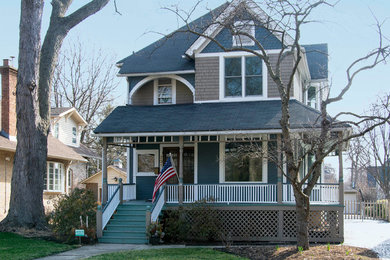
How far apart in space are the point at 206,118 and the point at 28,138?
21.9ft

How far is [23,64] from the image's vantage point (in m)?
17.6

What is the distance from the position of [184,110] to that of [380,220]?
13864 mm

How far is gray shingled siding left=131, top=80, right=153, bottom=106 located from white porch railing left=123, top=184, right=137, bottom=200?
3.67 meters

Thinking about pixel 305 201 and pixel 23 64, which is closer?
pixel 305 201

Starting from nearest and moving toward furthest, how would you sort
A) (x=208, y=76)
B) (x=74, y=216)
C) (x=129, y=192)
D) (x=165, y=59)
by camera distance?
(x=74, y=216)
(x=129, y=192)
(x=208, y=76)
(x=165, y=59)

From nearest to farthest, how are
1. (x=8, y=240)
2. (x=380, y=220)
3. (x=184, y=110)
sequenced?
(x=8, y=240) < (x=184, y=110) < (x=380, y=220)

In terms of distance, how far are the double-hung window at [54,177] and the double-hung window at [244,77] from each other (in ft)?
37.4

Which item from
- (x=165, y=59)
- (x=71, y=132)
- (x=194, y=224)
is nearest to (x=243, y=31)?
(x=165, y=59)

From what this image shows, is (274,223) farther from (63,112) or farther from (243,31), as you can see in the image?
(63,112)

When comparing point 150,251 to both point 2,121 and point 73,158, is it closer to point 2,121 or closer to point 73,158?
point 2,121

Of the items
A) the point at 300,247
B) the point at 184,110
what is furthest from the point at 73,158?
the point at 300,247

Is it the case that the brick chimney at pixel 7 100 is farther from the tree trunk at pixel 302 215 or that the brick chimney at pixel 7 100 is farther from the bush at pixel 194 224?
the tree trunk at pixel 302 215

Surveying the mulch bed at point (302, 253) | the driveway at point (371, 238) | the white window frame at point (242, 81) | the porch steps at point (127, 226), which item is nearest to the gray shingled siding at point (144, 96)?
the white window frame at point (242, 81)

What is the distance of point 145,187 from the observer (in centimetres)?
1984
